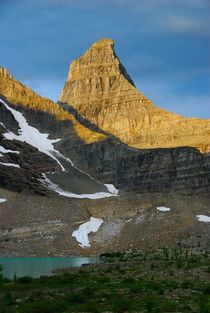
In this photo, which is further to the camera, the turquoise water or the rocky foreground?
the rocky foreground

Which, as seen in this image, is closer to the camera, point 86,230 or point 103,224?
point 86,230

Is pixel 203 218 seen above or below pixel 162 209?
below

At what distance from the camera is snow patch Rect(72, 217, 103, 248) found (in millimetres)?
100394

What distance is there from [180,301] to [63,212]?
92623 mm

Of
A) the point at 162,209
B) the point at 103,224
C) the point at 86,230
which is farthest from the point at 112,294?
the point at 162,209

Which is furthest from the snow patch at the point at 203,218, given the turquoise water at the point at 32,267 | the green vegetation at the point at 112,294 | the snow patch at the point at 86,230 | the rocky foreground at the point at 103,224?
the green vegetation at the point at 112,294

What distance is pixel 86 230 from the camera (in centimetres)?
10619

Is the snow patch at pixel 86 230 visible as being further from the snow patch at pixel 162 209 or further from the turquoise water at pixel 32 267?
the turquoise water at pixel 32 267

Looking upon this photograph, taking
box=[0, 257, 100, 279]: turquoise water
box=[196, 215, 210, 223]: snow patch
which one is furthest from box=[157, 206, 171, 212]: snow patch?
box=[0, 257, 100, 279]: turquoise water

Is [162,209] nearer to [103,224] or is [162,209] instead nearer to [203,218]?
[203,218]

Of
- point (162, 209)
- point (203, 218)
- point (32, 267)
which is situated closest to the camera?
point (32, 267)

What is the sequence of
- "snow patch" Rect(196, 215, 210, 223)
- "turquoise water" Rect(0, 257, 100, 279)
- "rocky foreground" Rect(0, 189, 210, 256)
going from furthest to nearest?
"snow patch" Rect(196, 215, 210, 223), "rocky foreground" Rect(0, 189, 210, 256), "turquoise water" Rect(0, 257, 100, 279)

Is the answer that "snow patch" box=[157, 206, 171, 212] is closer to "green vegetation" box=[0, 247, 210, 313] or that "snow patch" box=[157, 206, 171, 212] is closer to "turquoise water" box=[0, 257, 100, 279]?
"turquoise water" box=[0, 257, 100, 279]

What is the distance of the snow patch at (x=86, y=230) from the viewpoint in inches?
3953
